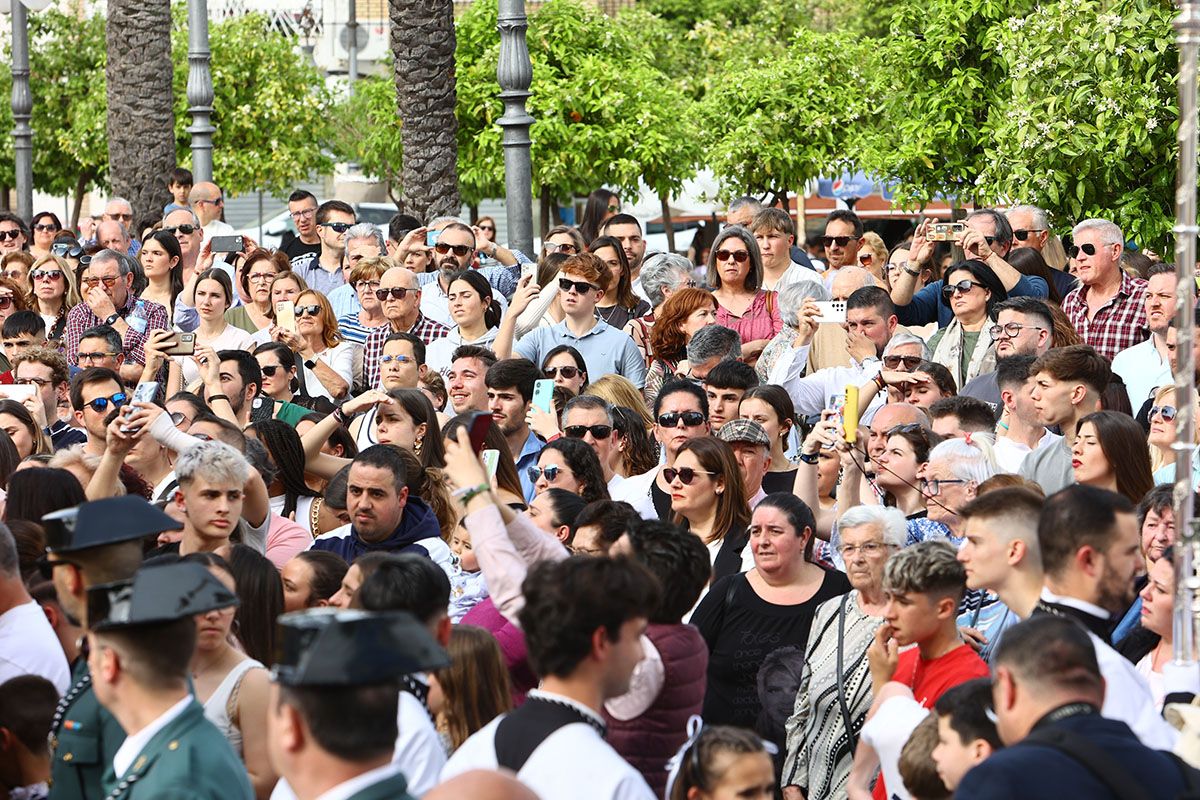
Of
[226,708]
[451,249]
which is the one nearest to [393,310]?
[451,249]

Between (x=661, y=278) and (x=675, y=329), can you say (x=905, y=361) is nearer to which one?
(x=675, y=329)

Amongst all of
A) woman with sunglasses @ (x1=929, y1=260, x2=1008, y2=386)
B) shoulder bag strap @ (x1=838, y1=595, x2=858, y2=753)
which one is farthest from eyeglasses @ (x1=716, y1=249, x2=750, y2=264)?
shoulder bag strap @ (x1=838, y1=595, x2=858, y2=753)

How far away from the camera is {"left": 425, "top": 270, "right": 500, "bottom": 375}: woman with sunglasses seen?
11258 millimetres

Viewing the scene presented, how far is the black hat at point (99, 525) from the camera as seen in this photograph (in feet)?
16.9

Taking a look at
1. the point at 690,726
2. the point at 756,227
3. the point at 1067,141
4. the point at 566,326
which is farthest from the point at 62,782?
the point at 1067,141

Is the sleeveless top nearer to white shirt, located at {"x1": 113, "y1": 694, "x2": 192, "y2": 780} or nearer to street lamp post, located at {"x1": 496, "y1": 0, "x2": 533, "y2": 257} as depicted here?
white shirt, located at {"x1": 113, "y1": 694, "x2": 192, "y2": 780}

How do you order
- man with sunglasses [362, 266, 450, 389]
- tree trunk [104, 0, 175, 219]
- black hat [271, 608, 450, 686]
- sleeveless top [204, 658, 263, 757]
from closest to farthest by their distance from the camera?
black hat [271, 608, 450, 686], sleeveless top [204, 658, 263, 757], man with sunglasses [362, 266, 450, 389], tree trunk [104, 0, 175, 219]

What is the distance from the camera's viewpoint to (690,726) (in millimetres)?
5598

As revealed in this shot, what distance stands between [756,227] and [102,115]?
884 inches

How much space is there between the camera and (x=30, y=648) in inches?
230

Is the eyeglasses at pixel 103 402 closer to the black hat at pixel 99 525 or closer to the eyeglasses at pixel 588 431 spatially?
the eyeglasses at pixel 588 431

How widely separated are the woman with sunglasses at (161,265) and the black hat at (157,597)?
347 inches

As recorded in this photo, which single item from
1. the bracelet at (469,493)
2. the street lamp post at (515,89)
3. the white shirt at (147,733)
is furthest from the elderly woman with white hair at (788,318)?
the white shirt at (147,733)

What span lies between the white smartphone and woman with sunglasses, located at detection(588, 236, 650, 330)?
5.54 feet
